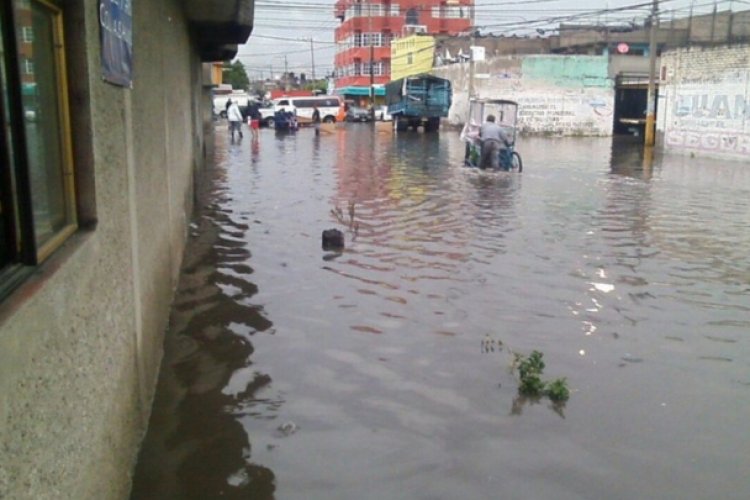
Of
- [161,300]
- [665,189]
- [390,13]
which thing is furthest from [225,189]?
[390,13]

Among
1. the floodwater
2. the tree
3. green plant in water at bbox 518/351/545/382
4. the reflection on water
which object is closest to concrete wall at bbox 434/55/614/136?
the floodwater

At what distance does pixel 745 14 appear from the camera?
52.8 meters

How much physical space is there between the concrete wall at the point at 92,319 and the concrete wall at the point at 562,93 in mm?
39924

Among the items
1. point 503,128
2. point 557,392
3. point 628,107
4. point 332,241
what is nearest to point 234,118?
point 503,128

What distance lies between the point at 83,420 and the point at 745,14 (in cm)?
5860

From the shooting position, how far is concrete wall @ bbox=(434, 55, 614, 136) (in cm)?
4338

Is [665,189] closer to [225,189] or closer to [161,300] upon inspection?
[225,189]

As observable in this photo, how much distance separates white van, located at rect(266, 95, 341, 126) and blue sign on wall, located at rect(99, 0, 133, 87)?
168 ft

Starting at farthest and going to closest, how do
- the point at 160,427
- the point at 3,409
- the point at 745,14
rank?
the point at 745,14
the point at 160,427
the point at 3,409

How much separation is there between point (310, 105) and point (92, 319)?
2193 inches

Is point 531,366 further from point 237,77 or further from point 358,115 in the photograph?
point 237,77

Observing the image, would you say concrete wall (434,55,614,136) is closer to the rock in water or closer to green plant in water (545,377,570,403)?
the rock in water

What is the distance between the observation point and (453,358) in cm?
612

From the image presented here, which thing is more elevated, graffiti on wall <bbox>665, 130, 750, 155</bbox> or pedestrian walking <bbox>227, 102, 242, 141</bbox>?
pedestrian walking <bbox>227, 102, 242, 141</bbox>
